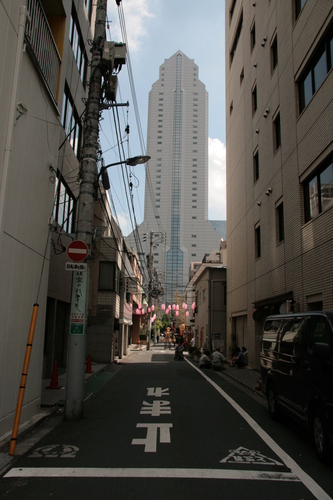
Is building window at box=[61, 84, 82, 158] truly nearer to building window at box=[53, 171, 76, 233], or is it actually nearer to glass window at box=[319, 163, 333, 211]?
building window at box=[53, 171, 76, 233]

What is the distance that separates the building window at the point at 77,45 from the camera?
51.0ft

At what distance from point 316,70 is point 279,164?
4.17 metres

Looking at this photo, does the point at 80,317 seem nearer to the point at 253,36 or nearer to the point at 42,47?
the point at 42,47

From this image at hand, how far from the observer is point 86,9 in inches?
697

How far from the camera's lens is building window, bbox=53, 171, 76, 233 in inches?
547

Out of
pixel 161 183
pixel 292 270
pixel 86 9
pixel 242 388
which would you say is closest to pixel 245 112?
pixel 86 9

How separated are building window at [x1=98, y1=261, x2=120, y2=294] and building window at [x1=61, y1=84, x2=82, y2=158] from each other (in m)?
8.87

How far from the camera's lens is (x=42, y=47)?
8.73 meters

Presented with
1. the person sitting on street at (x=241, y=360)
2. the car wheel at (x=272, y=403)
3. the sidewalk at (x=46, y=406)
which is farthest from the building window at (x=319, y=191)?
the person sitting on street at (x=241, y=360)

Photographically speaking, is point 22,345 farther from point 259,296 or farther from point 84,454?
point 259,296

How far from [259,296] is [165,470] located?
14649mm

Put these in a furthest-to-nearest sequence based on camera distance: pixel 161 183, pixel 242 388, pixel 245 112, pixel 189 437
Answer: pixel 161 183 < pixel 245 112 < pixel 242 388 < pixel 189 437

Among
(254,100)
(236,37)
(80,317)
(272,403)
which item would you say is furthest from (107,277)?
(236,37)

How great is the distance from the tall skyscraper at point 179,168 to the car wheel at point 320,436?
116 m
